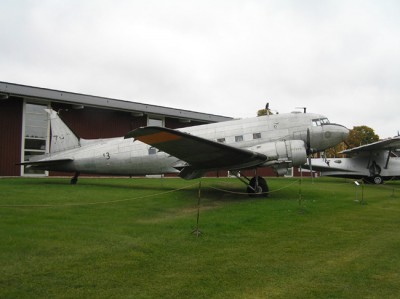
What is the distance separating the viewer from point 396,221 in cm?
905

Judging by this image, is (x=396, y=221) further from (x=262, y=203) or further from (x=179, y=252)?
(x=179, y=252)

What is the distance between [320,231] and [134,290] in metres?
4.92

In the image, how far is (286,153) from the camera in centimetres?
1304

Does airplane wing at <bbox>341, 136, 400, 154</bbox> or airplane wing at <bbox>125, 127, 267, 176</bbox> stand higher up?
airplane wing at <bbox>341, 136, 400, 154</bbox>

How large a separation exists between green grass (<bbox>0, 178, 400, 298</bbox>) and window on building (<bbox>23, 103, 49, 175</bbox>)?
15.3 metres

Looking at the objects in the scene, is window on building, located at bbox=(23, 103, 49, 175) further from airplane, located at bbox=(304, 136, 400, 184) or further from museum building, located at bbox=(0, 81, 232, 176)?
airplane, located at bbox=(304, 136, 400, 184)

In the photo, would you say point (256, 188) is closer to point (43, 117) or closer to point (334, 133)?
point (334, 133)

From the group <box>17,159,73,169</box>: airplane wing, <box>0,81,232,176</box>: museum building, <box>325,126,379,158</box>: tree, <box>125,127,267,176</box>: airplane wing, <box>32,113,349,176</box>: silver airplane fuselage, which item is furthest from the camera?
<box>325,126,379,158</box>: tree

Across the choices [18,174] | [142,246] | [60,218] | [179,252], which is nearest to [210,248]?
[179,252]

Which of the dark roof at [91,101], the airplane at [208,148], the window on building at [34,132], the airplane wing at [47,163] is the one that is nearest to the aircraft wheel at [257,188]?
the airplane at [208,148]

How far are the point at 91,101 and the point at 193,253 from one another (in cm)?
2316

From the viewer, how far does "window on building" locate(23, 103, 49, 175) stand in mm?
24188

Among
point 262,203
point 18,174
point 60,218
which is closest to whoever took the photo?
point 60,218

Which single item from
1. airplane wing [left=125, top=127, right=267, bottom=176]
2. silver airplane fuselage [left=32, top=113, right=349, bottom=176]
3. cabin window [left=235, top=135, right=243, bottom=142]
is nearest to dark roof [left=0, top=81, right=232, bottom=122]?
silver airplane fuselage [left=32, top=113, right=349, bottom=176]
